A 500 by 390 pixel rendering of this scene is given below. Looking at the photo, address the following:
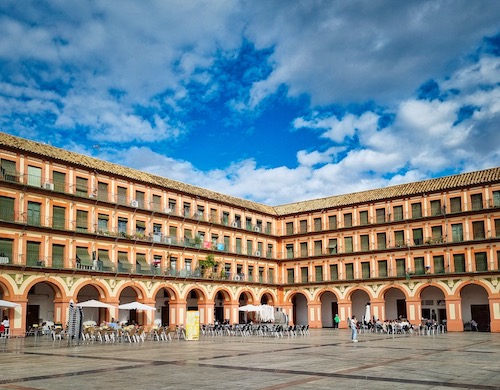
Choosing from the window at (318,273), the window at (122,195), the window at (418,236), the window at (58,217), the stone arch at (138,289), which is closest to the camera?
the window at (58,217)

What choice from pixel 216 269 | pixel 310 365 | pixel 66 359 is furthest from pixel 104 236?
pixel 310 365

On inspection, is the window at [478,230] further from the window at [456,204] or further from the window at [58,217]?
the window at [58,217]

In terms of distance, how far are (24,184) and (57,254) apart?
5.71 metres

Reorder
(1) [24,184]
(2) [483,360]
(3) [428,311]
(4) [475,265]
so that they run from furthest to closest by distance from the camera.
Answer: (3) [428,311]
(4) [475,265]
(1) [24,184]
(2) [483,360]

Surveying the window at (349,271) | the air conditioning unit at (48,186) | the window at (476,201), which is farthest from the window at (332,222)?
the air conditioning unit at (48,186)

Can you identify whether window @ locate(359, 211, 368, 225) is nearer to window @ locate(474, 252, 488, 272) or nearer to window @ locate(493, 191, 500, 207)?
window @ locate(474, 252, 488, 272)

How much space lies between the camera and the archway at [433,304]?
51.8 metres

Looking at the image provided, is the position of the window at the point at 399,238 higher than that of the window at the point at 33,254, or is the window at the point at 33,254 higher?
the window at the point at 399,238

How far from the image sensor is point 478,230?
→ 48.0 m

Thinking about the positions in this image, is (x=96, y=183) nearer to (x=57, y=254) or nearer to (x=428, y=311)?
(x=57, y=254)

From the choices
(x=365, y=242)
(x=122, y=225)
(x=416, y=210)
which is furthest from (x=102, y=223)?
(x=416, y=210)

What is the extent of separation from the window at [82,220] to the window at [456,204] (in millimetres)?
31988

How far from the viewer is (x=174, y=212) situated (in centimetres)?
5000

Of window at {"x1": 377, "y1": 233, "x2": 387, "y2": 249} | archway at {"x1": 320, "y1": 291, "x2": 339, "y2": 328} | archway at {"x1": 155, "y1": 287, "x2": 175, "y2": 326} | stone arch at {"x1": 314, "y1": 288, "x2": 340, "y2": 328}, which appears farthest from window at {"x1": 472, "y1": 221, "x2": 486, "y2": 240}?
archway at {"x1": 155, "y1": 287, "x2": 175, "y2": 326}
